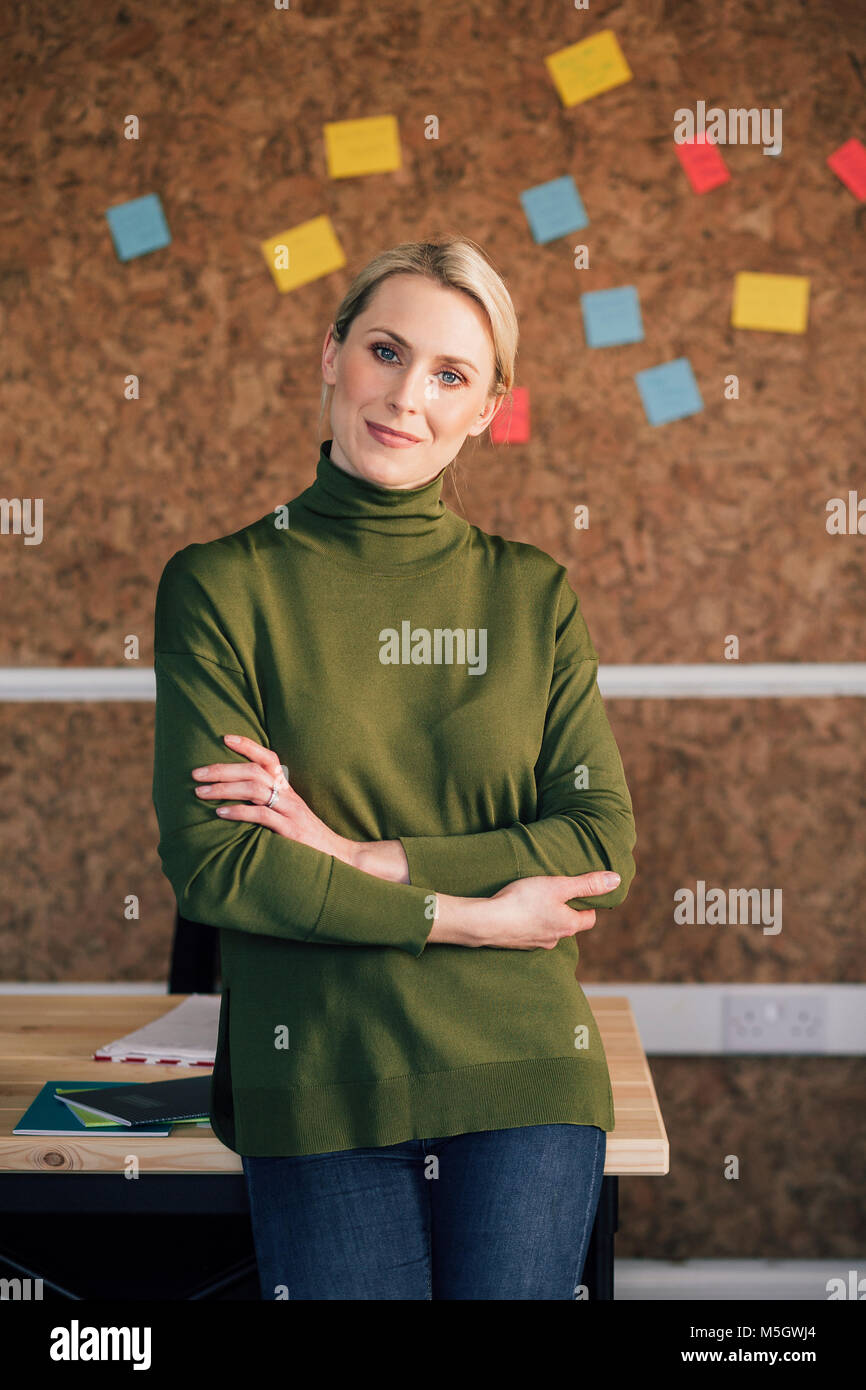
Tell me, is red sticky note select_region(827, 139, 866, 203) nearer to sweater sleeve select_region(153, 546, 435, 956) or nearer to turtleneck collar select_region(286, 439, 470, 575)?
turtleneck collar select_region(286, 439, 470, 575)

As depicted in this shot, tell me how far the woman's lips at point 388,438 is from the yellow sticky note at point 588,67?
1.07 m

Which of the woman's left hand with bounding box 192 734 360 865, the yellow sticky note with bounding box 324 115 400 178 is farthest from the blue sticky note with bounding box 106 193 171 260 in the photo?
the woman's left hand with bounding box 192 734 360 865

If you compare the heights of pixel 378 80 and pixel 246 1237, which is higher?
Result: pixel 378 80

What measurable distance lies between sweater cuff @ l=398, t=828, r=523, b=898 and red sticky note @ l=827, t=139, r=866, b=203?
55.6 inches

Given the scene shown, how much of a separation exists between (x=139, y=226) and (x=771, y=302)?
41.4 inches

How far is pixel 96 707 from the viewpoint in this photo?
2131 mm

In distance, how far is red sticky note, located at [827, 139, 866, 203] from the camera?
2.05 meters

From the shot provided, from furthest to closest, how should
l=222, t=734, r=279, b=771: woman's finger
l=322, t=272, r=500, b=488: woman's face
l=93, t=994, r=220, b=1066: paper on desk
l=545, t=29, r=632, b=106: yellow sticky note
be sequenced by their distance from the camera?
l=545, t=29, r=632, b=106: yellow sticky note → l=93, t=994, r=220, b=1066: paper on desk → l=322, t=272, r=500, b=488: woman's face → l=222, t=734, r=279, b=771: woman's finger

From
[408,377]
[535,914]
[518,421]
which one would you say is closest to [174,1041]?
[535,914]

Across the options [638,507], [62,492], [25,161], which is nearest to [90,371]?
[62,492]

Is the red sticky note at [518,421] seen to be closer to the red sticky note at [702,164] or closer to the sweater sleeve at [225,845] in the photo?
the red sticky note at [702,164]

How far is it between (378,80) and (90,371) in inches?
26.5

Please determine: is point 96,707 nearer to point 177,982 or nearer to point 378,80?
point 177,982

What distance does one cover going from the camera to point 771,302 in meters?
2.06
